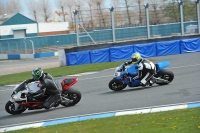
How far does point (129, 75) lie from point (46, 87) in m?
3.94

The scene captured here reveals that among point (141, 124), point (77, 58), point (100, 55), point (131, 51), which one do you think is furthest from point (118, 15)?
point (141, 124)

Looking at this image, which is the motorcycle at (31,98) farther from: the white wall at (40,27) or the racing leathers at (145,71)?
the white wall at (40,27)

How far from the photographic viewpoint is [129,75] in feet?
52.9

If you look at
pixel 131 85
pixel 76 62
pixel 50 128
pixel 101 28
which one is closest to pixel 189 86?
pixel 131 85

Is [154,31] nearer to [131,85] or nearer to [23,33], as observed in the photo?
[131,85]

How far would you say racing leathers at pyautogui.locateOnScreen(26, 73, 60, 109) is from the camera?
13.3m

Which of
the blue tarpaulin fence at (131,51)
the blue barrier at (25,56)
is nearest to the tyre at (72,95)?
the blue tarpaulin fence at (131,51)

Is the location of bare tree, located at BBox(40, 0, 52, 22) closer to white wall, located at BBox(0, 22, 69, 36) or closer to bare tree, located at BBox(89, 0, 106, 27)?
white wall, located at BBox(0, 22, 69, 36)

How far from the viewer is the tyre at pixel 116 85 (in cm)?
1639

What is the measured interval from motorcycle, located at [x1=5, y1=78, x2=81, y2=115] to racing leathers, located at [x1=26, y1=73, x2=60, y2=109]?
10 cm

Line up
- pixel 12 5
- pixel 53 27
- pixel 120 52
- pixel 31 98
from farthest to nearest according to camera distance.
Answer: pixel 53 27, pixel 12 5, pixel 120 52, pixel 31 98

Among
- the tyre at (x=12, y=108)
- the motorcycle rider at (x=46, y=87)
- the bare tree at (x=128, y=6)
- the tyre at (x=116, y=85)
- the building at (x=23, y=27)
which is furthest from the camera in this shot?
the building at (x=23, y=27)

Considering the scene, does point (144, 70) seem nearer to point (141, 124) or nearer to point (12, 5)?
point (141, 124)

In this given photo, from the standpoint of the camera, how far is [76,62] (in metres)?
30.8
